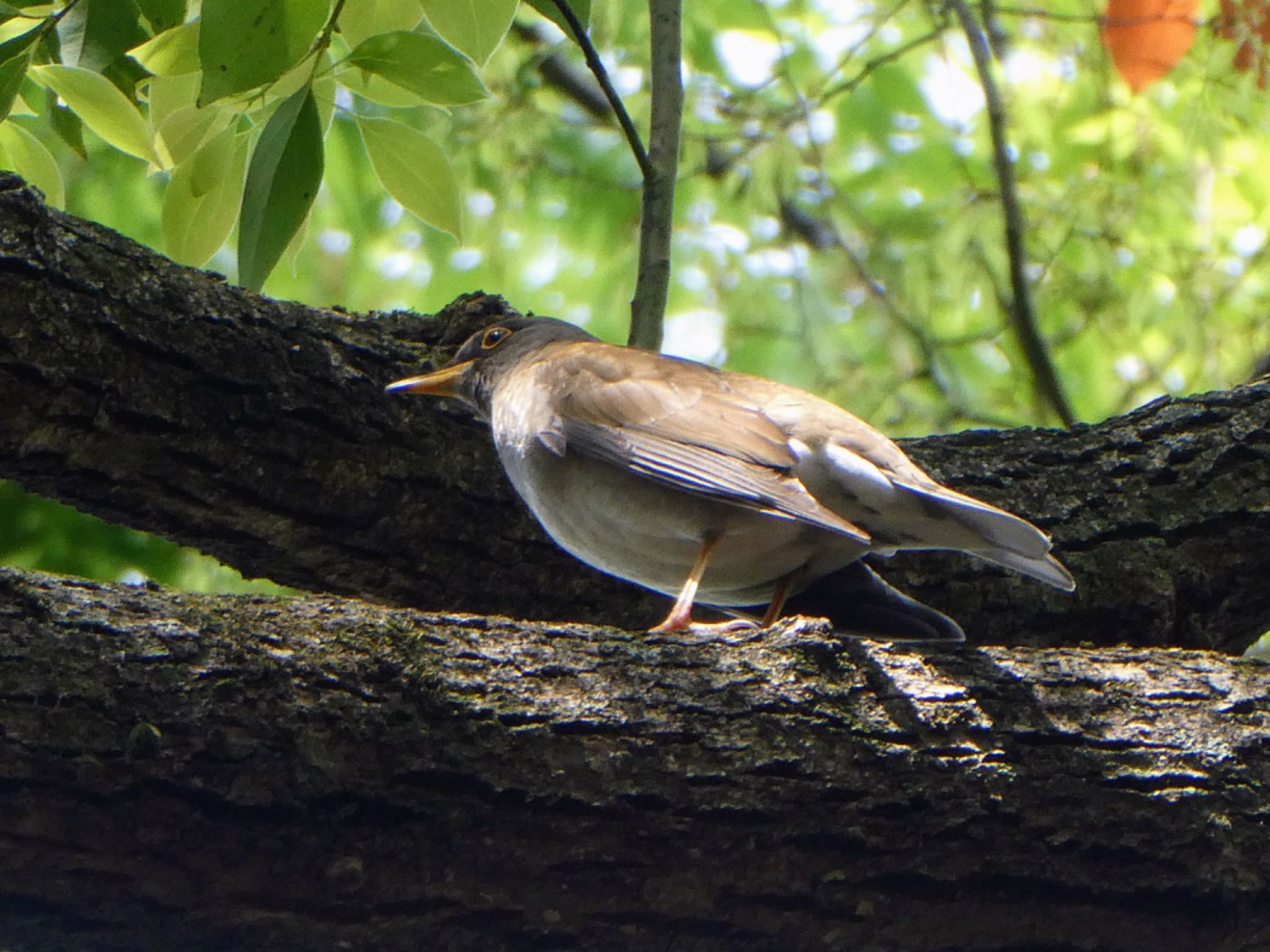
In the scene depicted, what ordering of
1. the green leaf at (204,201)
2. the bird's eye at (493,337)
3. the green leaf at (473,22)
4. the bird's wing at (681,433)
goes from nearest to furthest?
the green leaf at (473,22) → the green leaf at (204,201) → the bird's wing at (681,433) → the bird's eye at (493,337)

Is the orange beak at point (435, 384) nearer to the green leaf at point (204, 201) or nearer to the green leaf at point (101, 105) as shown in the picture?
the green leaf at point (204, 201)

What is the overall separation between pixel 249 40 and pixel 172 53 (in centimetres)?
44

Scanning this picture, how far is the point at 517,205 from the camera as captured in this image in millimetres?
8289

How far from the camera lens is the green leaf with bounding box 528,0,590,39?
11.1 ft

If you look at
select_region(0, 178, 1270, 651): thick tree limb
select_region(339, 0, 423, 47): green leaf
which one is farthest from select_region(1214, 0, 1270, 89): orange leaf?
select_region(339, 0, 423, 47): green leaf

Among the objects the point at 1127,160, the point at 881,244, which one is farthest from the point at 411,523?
the point at 1127,160

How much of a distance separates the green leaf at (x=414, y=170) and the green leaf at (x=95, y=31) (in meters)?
0.60

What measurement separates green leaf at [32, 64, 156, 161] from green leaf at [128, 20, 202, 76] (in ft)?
0.35

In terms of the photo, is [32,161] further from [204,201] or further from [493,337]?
[493,337]

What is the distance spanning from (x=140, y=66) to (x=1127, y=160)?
6.46 meters

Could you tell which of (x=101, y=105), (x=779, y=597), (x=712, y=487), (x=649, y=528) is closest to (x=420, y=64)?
(x=101, y=105)

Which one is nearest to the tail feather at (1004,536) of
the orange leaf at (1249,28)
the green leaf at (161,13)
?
the green leaf at (161,13)

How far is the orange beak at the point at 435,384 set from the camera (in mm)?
3912

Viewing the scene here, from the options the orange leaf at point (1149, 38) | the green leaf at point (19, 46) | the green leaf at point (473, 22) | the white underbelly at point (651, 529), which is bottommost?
the white underbelly at point (651, 529)
